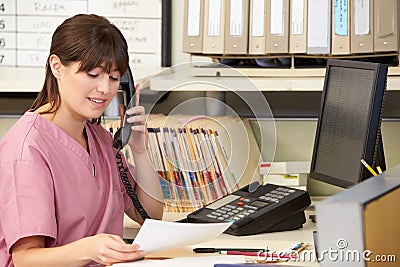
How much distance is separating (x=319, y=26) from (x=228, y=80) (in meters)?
0.34

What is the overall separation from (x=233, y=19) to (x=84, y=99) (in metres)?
0.68

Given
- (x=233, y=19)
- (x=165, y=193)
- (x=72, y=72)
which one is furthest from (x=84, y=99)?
(x=233, y=19)

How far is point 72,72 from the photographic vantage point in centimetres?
169

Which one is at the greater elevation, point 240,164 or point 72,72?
point 72,72

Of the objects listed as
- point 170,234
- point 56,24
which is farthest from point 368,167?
point 56,24

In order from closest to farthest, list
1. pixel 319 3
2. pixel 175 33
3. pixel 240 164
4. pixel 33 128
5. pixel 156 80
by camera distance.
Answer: pixel 33 128
pixel 240 164
pixel 156 80
pixel 319 3
pixel 175 33

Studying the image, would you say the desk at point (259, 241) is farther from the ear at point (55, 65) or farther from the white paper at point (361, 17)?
the white paper at point (361, 17)

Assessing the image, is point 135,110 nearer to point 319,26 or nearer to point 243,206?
point 243,206

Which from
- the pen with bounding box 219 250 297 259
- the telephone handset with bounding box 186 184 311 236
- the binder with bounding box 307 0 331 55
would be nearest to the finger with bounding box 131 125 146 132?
the telephone handset with bounding box 186 184 311 236

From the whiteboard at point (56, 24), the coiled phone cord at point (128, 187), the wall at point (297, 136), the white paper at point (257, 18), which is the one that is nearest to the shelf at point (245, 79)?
the white paper at point (257, 18)

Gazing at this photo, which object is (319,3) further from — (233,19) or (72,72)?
(72,72)

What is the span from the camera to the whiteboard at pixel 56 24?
8.52 ft

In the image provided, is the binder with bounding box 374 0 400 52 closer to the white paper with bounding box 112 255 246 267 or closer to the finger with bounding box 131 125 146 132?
the finger with bounding box 131 125 146 132

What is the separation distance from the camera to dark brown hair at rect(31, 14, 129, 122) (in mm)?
1680
